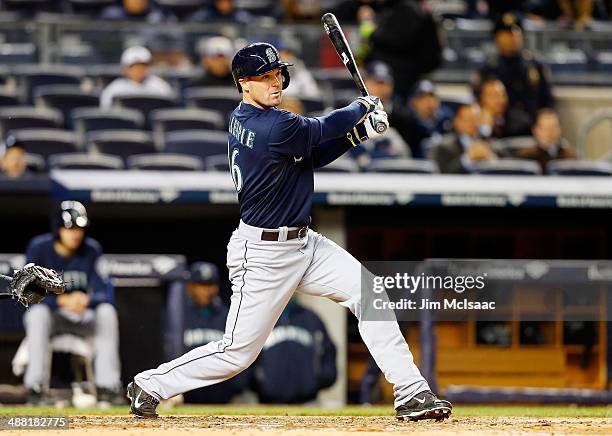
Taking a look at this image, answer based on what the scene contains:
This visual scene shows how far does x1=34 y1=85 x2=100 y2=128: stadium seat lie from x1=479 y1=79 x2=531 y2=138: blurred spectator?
3.21 meters

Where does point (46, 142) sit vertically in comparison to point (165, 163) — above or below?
above

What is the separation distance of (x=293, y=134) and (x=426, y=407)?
1248 millimetres

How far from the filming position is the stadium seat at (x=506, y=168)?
9.80m

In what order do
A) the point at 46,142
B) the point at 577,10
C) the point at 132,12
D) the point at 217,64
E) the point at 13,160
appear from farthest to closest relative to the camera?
the point at 577,10 < the point at 132,12 < the point at 217,64 < the point at 46,142 < the point at 13,160

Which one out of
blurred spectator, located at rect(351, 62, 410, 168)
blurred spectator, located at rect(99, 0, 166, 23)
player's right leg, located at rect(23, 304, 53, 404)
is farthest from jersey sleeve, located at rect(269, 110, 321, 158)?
blurred spectator, located at rect(99, 0, 166, 23)

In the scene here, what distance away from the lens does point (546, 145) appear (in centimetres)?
1055

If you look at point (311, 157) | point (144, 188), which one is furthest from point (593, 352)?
point (311, 157)

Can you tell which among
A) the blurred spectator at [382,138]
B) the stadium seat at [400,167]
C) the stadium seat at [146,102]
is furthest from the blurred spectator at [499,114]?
the stadium seat at [146,102]

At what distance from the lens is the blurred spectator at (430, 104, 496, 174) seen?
1000cm

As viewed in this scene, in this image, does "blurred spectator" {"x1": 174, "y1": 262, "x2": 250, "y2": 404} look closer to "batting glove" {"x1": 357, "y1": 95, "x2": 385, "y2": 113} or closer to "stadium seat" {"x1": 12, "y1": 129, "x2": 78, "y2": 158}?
"stadium seat" {"x1": 12, "y1": 129, "x2": 78, "y2": 158}

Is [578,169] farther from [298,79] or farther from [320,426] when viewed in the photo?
[320,426]

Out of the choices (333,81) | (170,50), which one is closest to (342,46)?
(333,81)

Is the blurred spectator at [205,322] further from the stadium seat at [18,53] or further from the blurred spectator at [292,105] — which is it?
the stadium seat at [18,53]

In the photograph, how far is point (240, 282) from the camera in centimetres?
556
